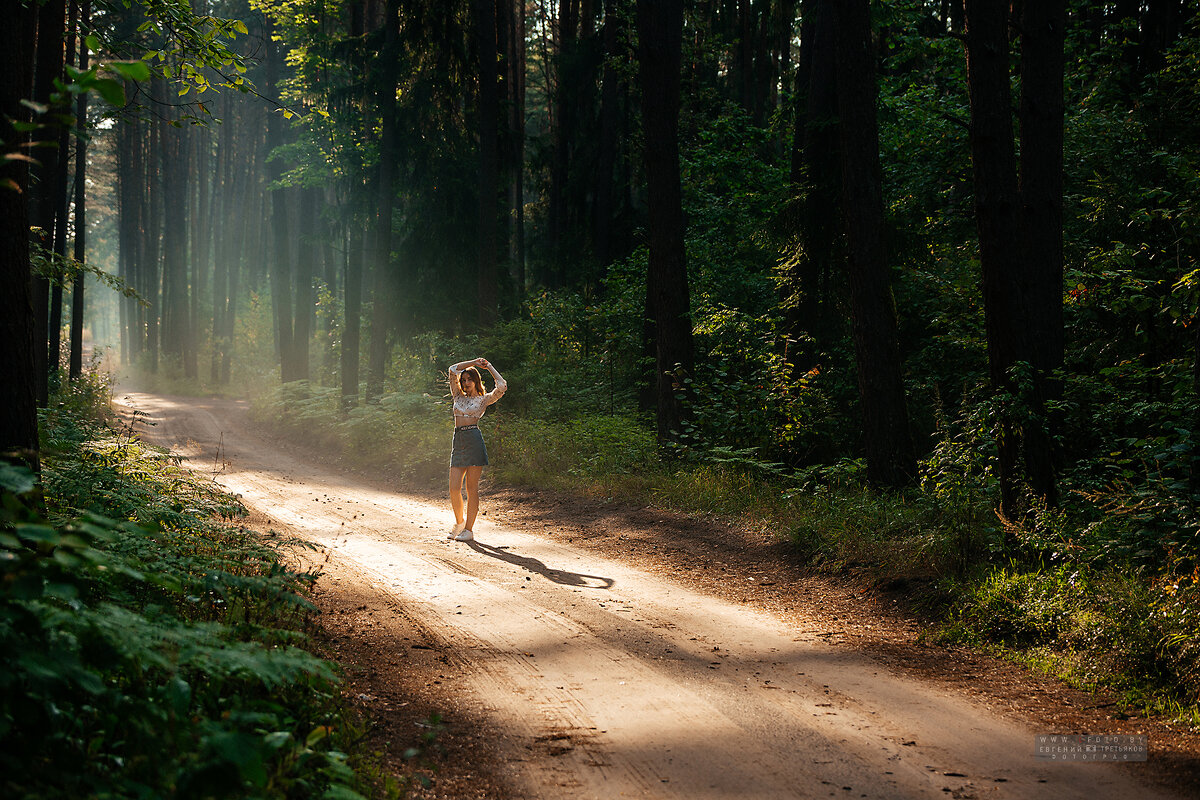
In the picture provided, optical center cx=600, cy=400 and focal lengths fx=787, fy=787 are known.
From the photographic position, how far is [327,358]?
37.3 m

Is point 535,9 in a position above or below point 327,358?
above

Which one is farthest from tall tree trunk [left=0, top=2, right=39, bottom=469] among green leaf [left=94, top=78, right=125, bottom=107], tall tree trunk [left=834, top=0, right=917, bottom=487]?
tall tree trunk [left=834, top=0, right=917, bottom=487]

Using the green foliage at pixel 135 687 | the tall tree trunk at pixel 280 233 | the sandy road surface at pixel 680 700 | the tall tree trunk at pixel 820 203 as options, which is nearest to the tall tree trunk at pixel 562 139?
the tall tree trunk at pixel 280 233

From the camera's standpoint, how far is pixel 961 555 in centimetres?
711

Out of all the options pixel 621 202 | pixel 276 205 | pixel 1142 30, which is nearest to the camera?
pixel 1142 30

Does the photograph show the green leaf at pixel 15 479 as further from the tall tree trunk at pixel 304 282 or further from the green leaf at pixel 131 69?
the tall tree trunk at pixel 304 282

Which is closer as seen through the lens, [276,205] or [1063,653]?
[1063,653]

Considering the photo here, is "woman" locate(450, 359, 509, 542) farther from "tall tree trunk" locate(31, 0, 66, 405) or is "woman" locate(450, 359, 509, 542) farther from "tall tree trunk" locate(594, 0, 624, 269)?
"tall tree trunk" locate(594, 0, 624, 269)

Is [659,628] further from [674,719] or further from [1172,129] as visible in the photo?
[1172,129]

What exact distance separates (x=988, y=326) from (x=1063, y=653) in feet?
12.5

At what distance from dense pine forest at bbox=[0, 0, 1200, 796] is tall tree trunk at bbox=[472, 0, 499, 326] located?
0.11 metres

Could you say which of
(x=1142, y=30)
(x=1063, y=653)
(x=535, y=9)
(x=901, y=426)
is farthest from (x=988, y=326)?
(x=535, y=9)

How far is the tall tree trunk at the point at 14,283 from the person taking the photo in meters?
4.54

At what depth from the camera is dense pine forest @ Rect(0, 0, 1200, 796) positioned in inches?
145
